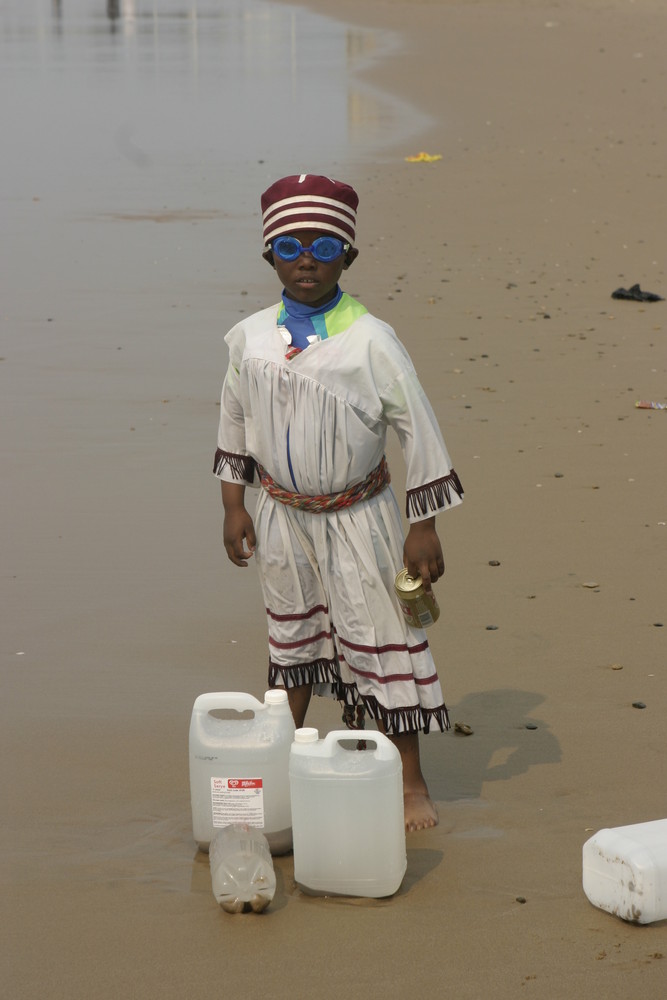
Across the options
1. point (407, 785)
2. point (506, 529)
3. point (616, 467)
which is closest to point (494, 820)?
point (407, 785)

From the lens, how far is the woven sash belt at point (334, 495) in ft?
12.9

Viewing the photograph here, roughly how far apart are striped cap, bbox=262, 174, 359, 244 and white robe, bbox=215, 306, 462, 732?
24 centimetres

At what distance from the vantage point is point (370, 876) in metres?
3.62

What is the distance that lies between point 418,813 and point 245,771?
0.54m

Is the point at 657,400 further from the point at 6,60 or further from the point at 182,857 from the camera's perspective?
the point at 6,60

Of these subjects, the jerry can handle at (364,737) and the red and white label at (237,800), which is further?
the red and white label at (237,800)

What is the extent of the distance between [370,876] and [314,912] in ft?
0.51

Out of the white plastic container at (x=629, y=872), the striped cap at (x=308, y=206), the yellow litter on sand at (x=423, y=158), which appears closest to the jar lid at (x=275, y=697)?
the white plastic container at (x=629, y=872)

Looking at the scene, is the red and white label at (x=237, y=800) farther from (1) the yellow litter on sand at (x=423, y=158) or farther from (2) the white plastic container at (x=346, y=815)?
(1) the yellow litter on sand at (x=423, y=158)

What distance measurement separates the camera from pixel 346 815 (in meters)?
3.59

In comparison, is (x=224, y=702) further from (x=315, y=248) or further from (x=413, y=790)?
(x=315, y=248)

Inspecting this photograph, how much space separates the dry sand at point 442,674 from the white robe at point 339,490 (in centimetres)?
45

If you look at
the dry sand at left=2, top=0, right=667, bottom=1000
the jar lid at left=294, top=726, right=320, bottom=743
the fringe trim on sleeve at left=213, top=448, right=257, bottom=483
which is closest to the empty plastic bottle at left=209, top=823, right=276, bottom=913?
the dry sand at left=2, top=0, right=667, bottom=1000

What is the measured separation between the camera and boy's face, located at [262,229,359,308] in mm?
3859
